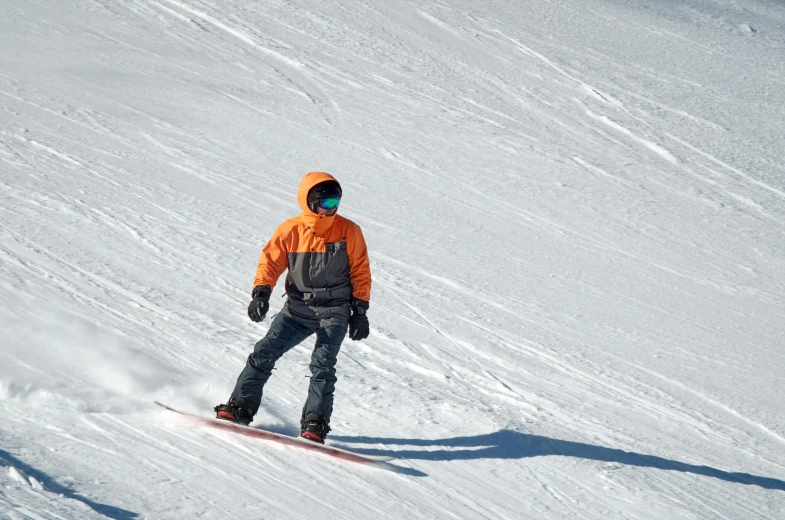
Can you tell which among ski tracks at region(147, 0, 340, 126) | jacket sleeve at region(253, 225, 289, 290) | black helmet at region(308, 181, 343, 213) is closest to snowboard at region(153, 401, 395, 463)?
jacket sleeve at region(253, 225, 289, 290)

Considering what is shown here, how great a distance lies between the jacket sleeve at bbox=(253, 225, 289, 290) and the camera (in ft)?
15.4

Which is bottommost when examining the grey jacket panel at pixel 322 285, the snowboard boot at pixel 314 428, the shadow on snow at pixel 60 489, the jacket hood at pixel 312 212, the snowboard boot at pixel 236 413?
the shadow on snow at pixel 60 489

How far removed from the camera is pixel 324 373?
4.70 meters

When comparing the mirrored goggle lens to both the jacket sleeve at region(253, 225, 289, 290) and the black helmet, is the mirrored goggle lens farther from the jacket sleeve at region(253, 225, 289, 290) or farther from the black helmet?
the jacket sleeve at region(253, 225, 289, 290)

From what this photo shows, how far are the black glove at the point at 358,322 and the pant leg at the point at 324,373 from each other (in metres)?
0.06

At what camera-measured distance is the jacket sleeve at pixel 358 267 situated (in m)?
4.76

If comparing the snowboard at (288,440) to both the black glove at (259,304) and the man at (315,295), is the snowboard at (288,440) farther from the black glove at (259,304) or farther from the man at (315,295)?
the black glove at (259,304)

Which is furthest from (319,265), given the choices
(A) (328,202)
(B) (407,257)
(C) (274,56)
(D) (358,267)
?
(C) (274,56)

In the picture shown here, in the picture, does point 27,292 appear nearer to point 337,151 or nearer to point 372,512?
point 372,512

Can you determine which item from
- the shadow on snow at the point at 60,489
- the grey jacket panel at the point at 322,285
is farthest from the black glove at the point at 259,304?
the shadow on snow at the point at 60,489

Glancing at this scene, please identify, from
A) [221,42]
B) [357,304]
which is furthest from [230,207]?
[221,42]

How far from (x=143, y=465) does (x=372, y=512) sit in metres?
1.04

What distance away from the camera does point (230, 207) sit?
8328 mm

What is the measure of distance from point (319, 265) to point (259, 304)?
38 centimetres
